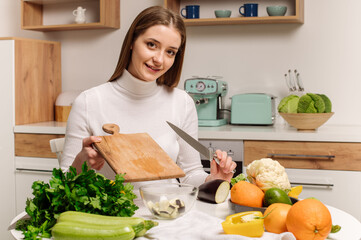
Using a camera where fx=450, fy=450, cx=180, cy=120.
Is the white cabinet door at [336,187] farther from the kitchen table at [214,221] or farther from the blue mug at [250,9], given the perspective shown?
the kitchen table at [214,221]

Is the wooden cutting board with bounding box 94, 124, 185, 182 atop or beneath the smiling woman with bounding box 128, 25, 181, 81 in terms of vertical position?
beneath

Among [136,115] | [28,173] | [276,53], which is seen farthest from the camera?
[276,53]

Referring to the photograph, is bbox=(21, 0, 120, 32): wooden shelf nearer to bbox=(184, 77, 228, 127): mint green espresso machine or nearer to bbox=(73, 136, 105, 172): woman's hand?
bbox=(184, 77, 228, 127): mint green espresso machine

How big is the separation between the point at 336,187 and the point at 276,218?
5.28ft

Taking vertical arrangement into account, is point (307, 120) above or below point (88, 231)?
above

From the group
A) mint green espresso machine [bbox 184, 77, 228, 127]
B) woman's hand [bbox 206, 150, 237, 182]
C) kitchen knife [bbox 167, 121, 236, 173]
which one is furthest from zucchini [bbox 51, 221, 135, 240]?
mint green espresso machine [bbox 184, 77, 228, 127]

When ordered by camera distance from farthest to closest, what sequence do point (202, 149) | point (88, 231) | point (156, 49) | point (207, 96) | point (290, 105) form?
point (207, 96) < point (290, 105) < point (156, 49) < point (202, 149) < point (88, 231)

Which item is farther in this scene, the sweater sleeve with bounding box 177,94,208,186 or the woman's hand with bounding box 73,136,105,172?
the sweater sleeve with bounding box 177,94,208,186

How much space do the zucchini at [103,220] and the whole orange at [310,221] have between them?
315 millimetres

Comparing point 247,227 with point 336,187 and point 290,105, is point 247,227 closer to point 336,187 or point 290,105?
point 336,187

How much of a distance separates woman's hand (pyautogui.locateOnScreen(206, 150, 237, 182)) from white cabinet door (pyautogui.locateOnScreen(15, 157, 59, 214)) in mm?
1718

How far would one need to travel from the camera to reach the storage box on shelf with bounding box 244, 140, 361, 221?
8.03 ft

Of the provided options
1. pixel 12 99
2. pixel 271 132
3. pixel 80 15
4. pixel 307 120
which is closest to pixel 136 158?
pixel 271 132

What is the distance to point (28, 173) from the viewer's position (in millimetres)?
2998
